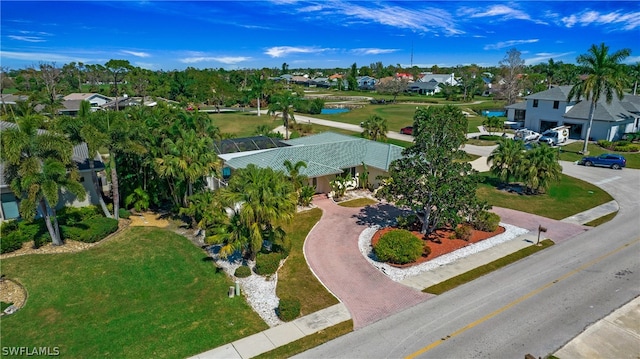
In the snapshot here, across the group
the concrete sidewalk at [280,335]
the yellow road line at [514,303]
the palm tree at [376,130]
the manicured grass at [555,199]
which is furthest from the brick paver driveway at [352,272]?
the palm tree at [376,130]

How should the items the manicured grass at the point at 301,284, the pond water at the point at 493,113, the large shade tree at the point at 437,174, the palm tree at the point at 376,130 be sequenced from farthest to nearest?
the pond water at the point at 493,113
the palm tree at the point at 376,130
the large shade tree at the point at 437,174
the manicured grass at the point at 301,284

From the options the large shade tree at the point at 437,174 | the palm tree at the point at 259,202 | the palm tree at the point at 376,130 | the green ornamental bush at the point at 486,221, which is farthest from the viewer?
the palm tree at the point at 376,130

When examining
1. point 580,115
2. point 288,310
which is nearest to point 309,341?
point 288,310

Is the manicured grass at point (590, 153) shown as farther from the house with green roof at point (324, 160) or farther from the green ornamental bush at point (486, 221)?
the green ornamental bush at point (486, 221)

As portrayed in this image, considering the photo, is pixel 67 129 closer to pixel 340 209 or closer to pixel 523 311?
pixel 340 209

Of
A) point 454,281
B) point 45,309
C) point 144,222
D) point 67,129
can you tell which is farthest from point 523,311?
point 67,129

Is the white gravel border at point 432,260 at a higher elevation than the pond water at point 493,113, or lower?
lower

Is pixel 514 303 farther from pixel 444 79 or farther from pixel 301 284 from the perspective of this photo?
pixel 444 79
